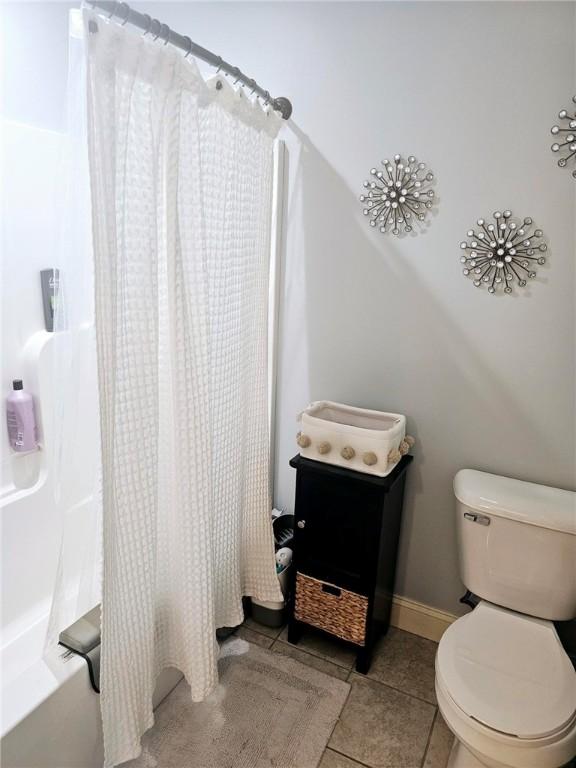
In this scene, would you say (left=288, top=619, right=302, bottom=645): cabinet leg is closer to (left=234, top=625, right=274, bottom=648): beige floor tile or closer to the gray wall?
(left=234, top=625, right=274, bottom=648): beige floor tile

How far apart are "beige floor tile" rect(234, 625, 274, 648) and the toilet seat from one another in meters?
0.78

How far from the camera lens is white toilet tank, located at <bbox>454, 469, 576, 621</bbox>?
1.57m

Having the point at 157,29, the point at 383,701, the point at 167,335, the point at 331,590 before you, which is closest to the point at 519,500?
the point at 331,590

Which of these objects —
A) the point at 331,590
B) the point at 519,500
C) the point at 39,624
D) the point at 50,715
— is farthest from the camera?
the point at 331,590

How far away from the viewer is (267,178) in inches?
68.7

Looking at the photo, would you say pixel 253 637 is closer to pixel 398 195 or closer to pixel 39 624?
pixel 39 624

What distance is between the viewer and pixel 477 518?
1.67m

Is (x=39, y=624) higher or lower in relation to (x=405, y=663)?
higher

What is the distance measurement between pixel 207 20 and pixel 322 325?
4.19ft

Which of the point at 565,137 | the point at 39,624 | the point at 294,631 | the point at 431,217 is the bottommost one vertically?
the point at 294,631

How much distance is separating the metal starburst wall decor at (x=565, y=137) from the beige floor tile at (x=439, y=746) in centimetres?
184

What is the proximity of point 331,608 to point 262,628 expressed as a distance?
1.27 feet

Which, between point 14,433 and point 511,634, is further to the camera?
point 14,433

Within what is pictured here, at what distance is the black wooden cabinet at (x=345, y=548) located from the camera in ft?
5.71
